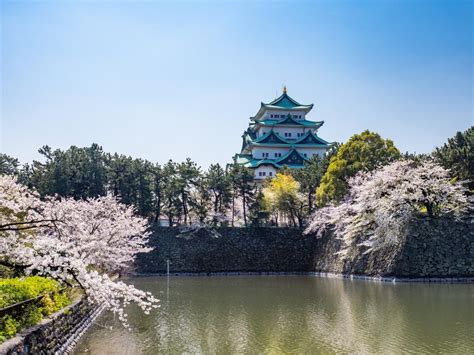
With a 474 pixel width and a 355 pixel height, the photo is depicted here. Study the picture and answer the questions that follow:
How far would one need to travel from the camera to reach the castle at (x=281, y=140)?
46.1 m

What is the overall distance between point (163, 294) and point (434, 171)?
14.6 meters

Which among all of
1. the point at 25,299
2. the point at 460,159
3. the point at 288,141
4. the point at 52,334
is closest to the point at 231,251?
the point at 460,159

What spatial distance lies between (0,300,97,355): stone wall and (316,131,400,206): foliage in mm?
19027

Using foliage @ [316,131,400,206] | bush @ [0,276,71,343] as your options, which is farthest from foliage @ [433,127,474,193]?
bush @ [0,276,71,343]

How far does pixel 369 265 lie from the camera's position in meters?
25.9

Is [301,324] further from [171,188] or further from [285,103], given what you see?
[285,103]

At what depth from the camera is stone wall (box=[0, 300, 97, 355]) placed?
23.5 feet

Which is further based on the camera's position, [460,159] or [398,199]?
[460,159]

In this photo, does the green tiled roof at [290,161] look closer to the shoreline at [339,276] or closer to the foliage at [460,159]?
the shoreline at [339,276]

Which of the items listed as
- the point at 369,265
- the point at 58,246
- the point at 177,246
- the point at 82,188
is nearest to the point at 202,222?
the point at 177,246

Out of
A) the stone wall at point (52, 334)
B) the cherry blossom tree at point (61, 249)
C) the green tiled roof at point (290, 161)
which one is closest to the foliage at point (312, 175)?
the green tiled roof at point (290, 161)

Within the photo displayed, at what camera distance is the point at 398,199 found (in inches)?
947

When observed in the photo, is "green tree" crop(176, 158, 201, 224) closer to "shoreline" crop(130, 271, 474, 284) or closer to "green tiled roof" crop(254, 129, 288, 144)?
"shoreline" crop(130, 271, 474, 284)

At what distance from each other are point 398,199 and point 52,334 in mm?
18775
